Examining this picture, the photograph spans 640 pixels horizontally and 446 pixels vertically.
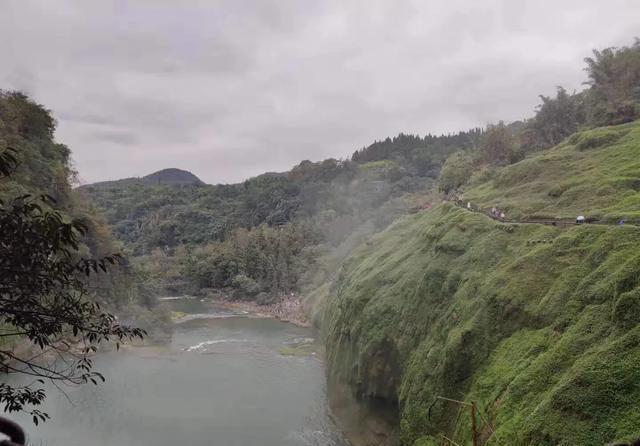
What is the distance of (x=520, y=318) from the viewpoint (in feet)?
62.0

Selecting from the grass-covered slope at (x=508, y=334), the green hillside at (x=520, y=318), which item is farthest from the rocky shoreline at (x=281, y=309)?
the grass-covered slope at (x=508, y=334)

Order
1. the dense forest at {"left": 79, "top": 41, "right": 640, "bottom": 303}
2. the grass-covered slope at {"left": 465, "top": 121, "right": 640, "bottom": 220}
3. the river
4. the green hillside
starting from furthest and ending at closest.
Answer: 1. the dense forest at {"left": 79, "top": 41, "right": 640, "bottom": 303}
2. the river
3. the grass-covered slope at {"left": 465, "top": 121, "right": 640, "bottom": 220}
4. the green hillside

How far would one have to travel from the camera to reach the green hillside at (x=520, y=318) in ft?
43.7

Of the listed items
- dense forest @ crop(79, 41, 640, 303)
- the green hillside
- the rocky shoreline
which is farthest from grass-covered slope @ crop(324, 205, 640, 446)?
the rocky shoreline

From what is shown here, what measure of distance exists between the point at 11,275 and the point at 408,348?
21.7m

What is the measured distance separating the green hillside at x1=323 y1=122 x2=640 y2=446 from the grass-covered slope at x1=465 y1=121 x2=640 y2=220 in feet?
0.42

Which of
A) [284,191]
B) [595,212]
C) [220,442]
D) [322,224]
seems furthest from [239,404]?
[284,191]

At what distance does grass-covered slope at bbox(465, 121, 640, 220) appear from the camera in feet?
84.3

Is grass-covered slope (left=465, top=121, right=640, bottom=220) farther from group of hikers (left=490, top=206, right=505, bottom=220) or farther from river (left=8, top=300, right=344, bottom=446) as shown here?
river (left=8, top=300, right=344, bottom=446)

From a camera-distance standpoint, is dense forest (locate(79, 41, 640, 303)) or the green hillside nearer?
the green hillside

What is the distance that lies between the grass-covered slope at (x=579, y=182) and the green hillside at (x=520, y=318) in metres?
0.13

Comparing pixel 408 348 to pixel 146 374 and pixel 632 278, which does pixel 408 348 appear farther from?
pixel 146 374

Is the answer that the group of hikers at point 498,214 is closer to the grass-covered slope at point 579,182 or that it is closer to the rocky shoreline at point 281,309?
the grass-covered slope at point 579,182

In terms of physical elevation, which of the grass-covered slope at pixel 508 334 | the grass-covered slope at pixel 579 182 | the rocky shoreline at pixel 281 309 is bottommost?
the rocky shoreline at pixel 281 309
